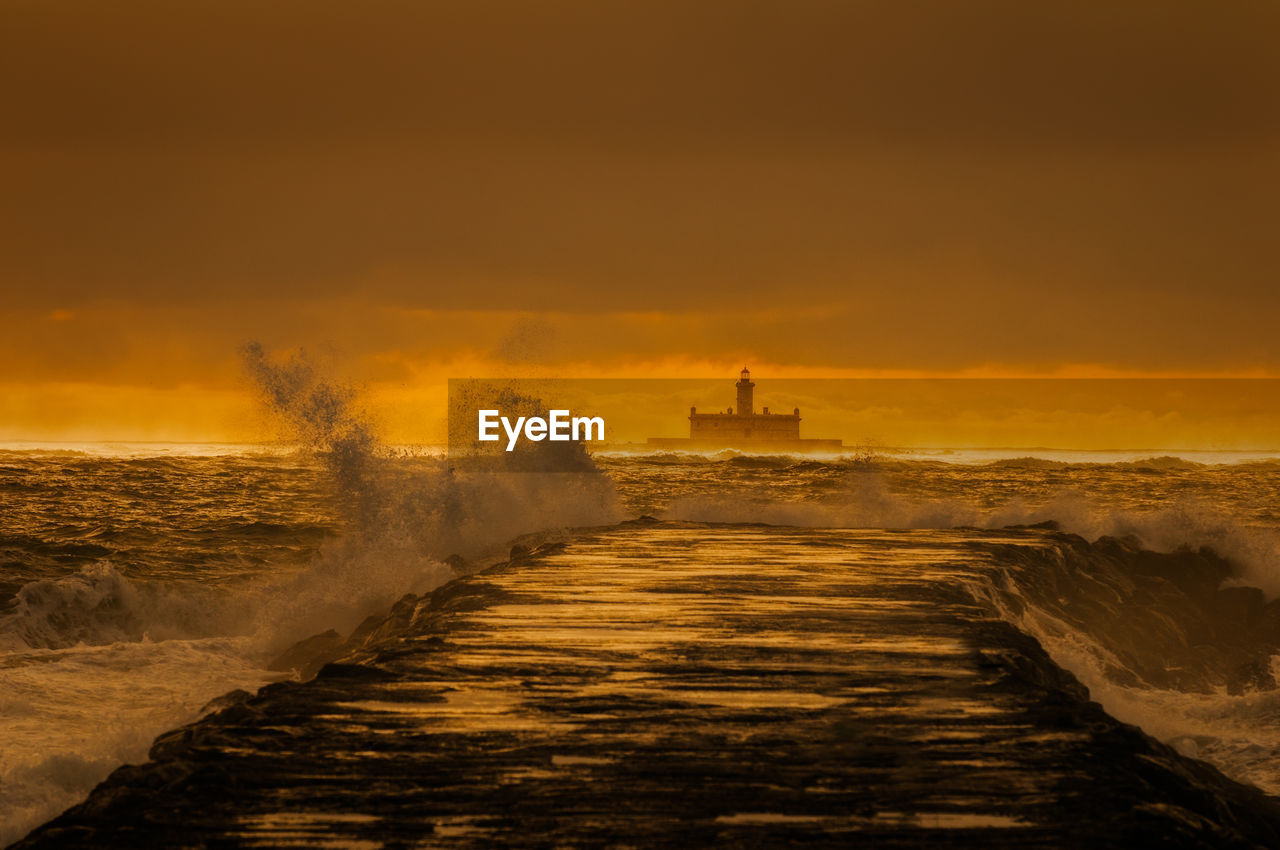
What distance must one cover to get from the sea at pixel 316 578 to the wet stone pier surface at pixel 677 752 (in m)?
2.19

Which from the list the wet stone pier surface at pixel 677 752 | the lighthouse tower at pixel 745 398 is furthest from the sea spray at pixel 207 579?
the lighthouse tower at pixel 745 398

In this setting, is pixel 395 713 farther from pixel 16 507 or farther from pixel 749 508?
pixel 16 507

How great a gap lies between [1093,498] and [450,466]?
27867mm

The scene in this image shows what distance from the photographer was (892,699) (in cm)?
637

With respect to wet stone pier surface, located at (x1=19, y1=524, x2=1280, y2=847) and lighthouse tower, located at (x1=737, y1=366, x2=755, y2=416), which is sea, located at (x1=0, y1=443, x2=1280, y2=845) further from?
lighthouse tower, located at (x1=737, y1=366, x2=755, y2=416)

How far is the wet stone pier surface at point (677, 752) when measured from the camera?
4742mm

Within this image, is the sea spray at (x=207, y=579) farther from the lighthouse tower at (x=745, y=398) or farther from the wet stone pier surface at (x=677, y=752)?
the lighthouse tower at (x=745, y=398)

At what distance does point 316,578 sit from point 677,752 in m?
12.3

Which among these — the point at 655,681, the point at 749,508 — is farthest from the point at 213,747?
the point at 749,508

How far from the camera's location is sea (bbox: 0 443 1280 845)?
9.84 m

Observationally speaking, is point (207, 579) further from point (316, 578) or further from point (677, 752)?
point (677, 752)

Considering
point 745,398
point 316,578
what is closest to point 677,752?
point 316,578

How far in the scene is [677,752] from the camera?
548 cm

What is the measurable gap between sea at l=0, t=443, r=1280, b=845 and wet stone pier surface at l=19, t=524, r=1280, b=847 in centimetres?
219
